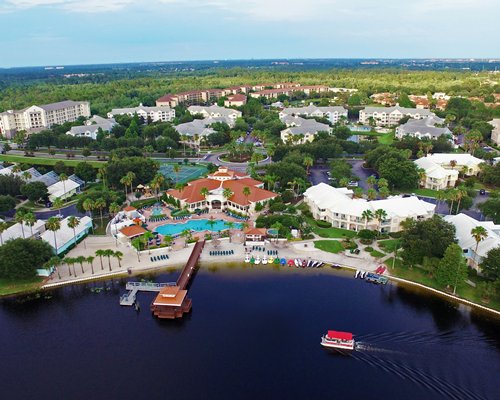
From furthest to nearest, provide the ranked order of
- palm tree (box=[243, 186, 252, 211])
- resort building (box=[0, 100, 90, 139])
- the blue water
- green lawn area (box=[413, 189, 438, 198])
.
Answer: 1. resort building (box=[0, 100, 90, 139])
2. green lawn area (box=[413, 189, 438, 198])
3. the blue water
4. palm tree (box=[243, 186, 252, 211])

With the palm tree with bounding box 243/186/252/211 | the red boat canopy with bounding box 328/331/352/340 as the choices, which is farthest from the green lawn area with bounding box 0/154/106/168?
the red boat canopy with bounding box 328/331/352/340

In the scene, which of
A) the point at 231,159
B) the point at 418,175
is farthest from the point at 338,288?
the point at 231,159

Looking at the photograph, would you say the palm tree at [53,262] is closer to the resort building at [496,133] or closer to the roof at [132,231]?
the roof at [132,231]

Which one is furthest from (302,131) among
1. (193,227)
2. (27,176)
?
(27,176)

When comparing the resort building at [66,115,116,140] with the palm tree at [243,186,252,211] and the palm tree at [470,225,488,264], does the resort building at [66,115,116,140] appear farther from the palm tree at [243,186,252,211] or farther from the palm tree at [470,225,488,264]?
the palm tree at [470,225,488,264]

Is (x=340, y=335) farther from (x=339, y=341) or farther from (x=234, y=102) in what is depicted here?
(x=234, y=102)

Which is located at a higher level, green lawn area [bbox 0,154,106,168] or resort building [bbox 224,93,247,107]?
resort building [bbox 224,93,247,107]

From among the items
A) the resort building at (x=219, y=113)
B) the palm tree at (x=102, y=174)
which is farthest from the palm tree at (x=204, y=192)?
the resort building at (x=219, y=113)
